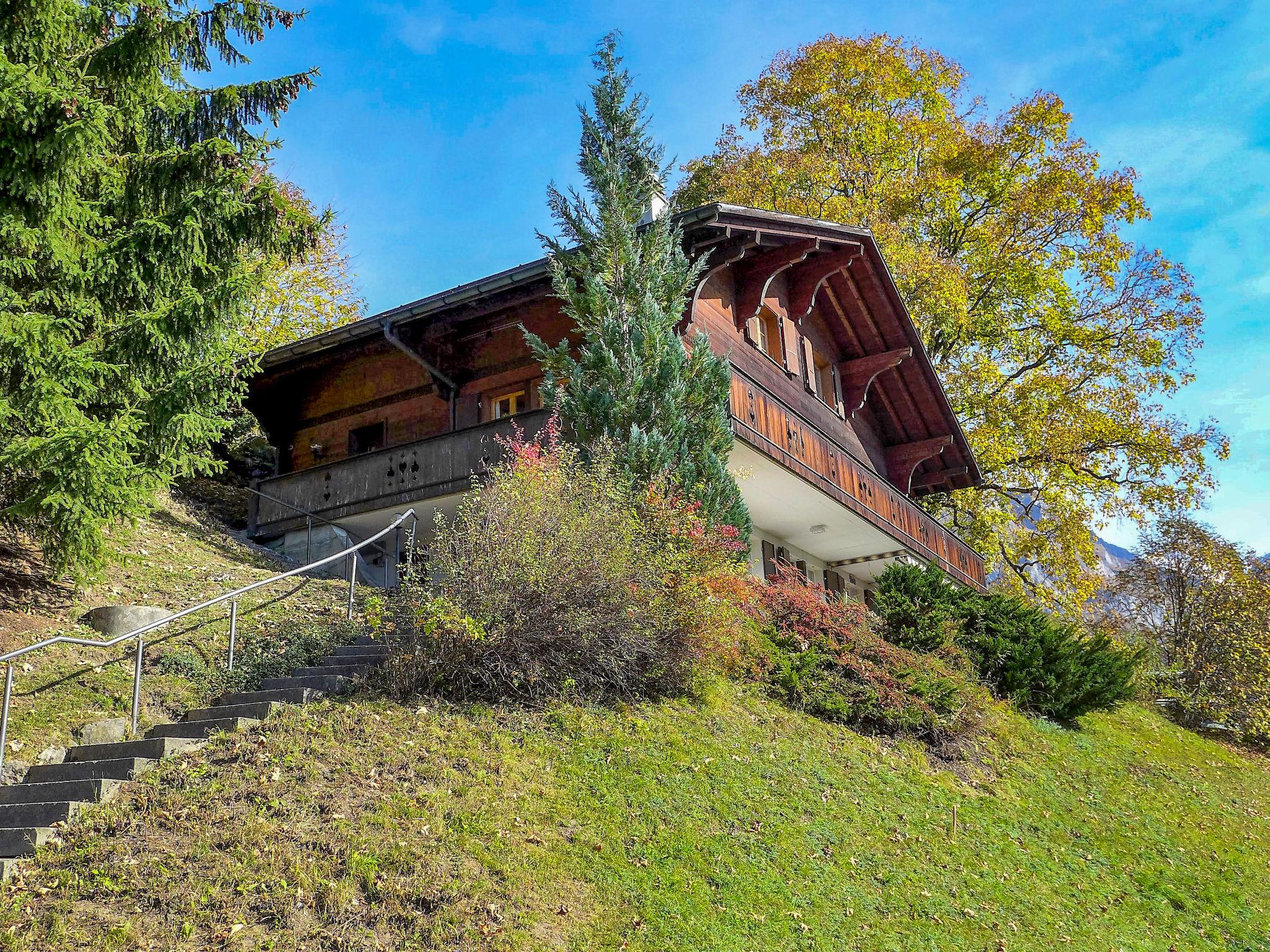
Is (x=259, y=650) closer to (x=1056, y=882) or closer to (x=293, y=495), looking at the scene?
(x=293, y=495)

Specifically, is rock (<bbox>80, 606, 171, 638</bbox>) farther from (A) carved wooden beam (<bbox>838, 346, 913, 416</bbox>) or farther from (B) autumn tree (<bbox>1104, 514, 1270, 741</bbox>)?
(B) autumn tree (<bbox>1104, 514, 1270, 741</bbox>)

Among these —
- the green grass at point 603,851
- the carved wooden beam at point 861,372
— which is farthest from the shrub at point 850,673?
the carved wooden beam at point 861,372

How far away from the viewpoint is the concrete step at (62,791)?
25.6 feet

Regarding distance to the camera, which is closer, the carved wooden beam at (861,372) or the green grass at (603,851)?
the green grass at (603,851)

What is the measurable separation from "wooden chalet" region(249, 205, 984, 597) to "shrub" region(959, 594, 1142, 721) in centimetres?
290

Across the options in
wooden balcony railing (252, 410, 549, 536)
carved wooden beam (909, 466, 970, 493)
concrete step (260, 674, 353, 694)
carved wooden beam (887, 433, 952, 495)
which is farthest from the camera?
carved wooden beam (909, 466, 970, 493)

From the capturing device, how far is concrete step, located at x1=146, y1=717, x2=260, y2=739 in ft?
29.7

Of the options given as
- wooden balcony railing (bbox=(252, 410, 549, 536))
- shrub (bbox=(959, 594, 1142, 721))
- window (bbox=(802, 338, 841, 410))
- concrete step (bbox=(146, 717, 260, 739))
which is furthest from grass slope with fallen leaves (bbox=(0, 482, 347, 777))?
window (bbox=(802, 338, 841, 410))

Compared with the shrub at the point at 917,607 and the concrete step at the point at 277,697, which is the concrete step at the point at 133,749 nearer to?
the concrete step at the point at 277,697

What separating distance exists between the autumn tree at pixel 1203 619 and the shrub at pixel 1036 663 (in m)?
6.41

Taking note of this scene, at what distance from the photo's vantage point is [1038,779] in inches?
563

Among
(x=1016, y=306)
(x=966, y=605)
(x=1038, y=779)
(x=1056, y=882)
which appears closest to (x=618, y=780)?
(x=1056, y=882)

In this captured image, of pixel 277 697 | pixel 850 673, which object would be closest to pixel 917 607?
pixel 850 673

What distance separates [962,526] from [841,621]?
16262 mm
